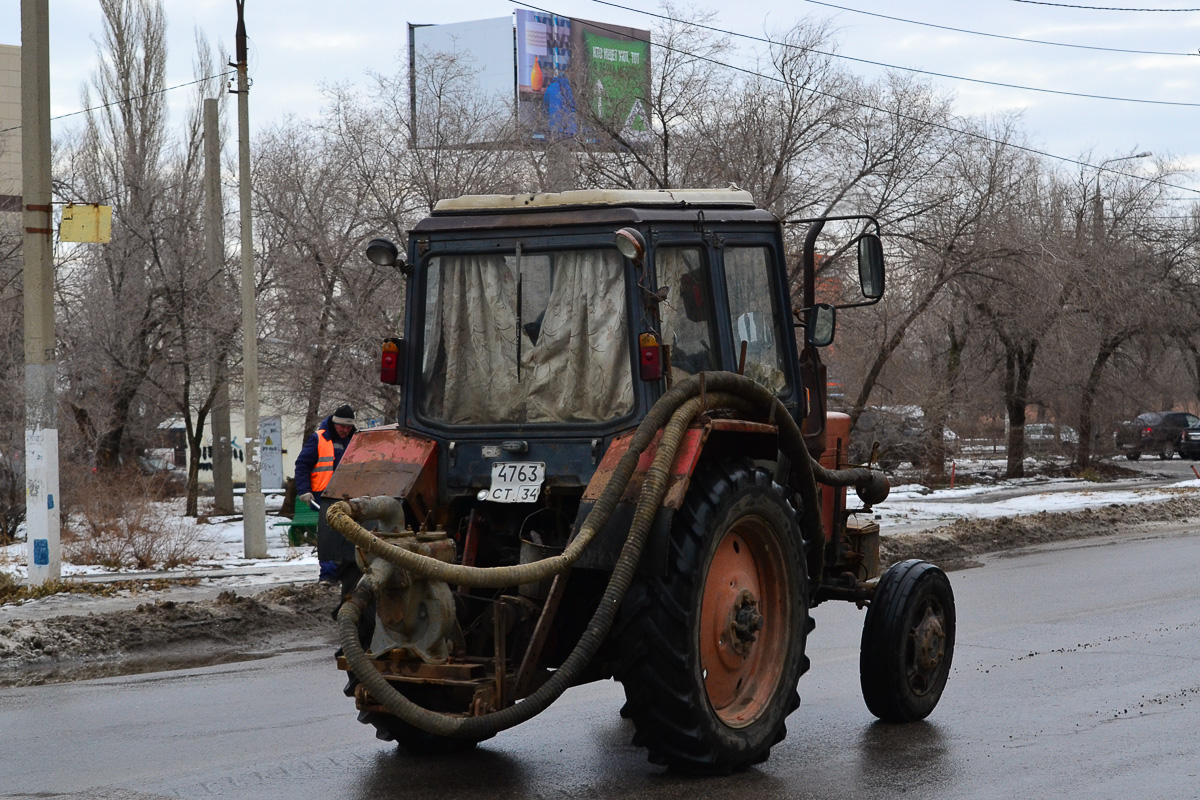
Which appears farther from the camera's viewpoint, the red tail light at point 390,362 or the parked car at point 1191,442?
the parked car at point 1191,442

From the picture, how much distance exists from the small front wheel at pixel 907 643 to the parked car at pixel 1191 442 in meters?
39.9

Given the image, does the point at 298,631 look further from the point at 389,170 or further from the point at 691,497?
the point at 389,170

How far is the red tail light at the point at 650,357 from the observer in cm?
595

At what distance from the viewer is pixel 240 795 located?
5.60 metres

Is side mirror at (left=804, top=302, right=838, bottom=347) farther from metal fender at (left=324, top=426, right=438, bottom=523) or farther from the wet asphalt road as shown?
metal fender at (left=324, top=426, right=438, bottom=523)

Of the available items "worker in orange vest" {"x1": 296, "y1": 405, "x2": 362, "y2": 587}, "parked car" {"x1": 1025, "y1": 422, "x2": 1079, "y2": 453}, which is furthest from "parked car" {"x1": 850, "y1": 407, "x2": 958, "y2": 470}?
"worker in orange vest" {"x1": 296, "y1": 405, "x2": 362, "y2": 587}

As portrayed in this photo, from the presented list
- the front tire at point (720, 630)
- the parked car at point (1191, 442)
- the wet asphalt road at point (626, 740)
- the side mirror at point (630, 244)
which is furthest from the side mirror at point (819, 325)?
the parked car at point (1191, 442)

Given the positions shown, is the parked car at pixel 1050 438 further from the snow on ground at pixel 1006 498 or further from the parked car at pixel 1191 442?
the parked car at pixel 1191 442

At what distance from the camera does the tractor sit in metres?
5.46

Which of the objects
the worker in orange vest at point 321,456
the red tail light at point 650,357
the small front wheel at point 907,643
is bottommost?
the small front wheel at point 907,643

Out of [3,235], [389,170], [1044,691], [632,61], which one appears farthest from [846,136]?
[1044,691]

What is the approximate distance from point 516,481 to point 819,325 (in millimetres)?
2000

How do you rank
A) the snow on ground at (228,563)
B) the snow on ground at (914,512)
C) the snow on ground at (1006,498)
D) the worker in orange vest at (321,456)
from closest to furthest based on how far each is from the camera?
1. the worker in orange vest at (321,456)
2. the snow on ground at (228,563)
3. the snow on ground at (914,512)
4. the snow on ground at (1006,498)

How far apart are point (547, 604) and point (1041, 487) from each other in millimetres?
26321
